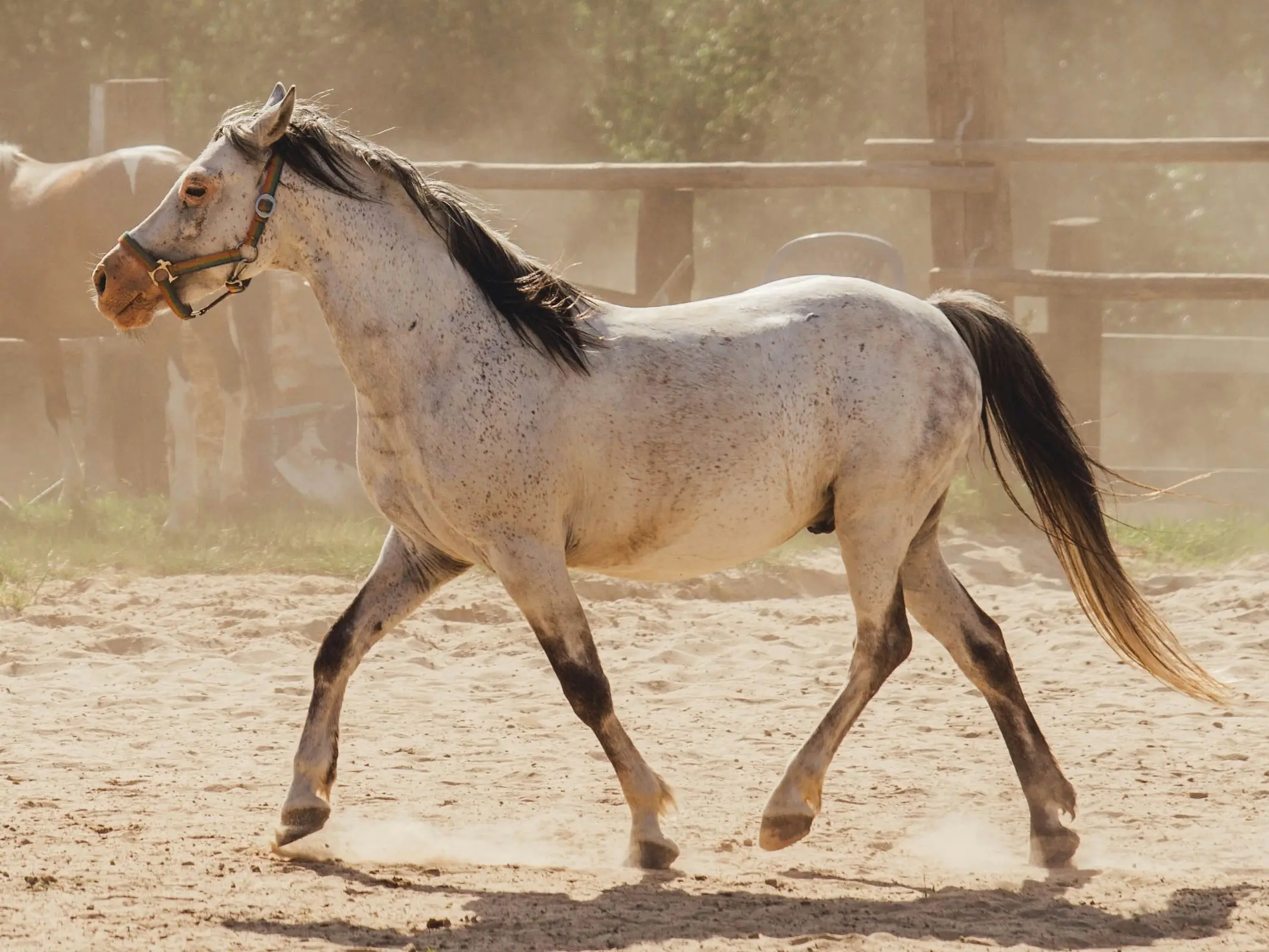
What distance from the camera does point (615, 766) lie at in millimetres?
3887

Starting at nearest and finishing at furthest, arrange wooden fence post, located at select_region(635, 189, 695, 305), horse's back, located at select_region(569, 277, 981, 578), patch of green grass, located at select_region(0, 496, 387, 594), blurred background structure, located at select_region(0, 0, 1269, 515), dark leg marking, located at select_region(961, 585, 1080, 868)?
horse's back, located at select_region(569, 277, 981, 578), dark leg marking, located at select_region(961, 585, 1080, 868), patch of green grass, located at select_region(0, 496, 387, 594), wooden fence post, located at select_region(635, 189, 695, 305), blurred background structure, located at select_region(0, 0, 1269, 515)

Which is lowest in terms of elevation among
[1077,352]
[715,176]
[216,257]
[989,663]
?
[989,663]

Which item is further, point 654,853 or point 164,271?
point 654,853

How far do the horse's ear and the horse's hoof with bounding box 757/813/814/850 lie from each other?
6.78 feet

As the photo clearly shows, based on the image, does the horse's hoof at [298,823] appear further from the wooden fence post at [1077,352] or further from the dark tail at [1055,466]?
the wooden fence post at [1077,352]

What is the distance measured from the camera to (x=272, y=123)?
368cm

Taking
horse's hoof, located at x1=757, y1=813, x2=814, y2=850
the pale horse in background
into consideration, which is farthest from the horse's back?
the pale horse in background

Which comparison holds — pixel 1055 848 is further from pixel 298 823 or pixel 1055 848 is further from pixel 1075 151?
pixel 1075 151

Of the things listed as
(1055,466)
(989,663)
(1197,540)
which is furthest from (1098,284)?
(989,663)

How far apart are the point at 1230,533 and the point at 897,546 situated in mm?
4526

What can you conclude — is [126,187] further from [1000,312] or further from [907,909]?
[907,909]

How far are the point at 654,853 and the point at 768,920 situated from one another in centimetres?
52

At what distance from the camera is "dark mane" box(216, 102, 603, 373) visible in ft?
12.5

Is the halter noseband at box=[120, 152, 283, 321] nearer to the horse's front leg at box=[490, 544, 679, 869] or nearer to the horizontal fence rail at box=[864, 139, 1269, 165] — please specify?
the horse's front leg at box=[490, 544, 679, 869]
